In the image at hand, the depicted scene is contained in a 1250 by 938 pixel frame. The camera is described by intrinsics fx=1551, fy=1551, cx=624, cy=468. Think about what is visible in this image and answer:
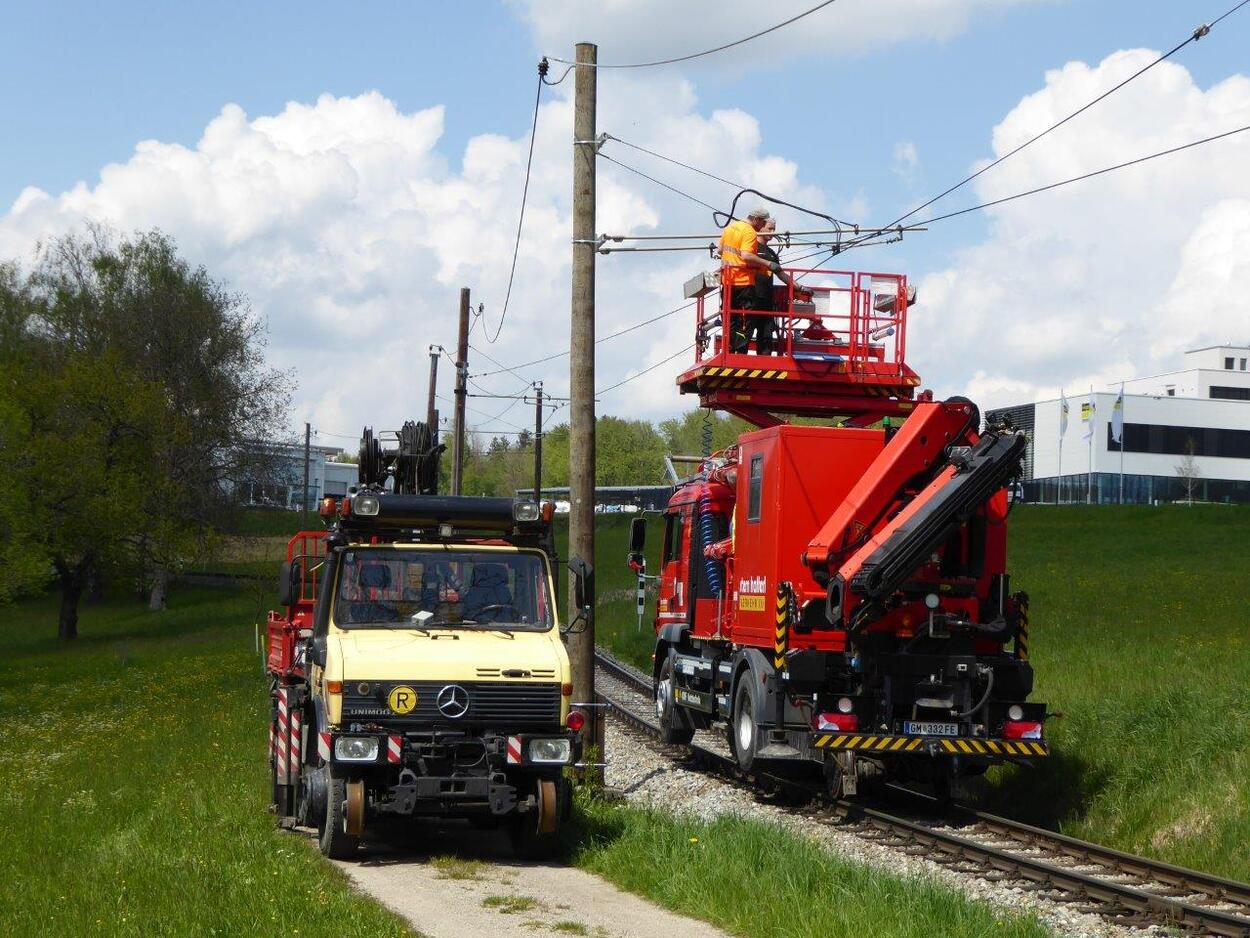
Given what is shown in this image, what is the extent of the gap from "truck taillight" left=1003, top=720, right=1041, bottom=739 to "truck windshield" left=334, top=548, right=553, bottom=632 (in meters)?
4.82

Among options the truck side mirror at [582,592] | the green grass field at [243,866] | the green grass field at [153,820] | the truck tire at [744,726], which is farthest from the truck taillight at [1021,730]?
the green grass field at [153,820]

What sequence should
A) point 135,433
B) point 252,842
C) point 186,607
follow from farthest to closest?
point 186,607
point 135,433
point 252,842

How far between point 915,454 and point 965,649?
1916mm

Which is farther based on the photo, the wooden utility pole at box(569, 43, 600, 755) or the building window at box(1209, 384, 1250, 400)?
the building window at box(1209, 384, 1250, 400)

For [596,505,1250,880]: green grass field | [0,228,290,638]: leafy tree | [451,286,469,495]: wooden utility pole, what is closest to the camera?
[596,505,1250,880]: green grass field

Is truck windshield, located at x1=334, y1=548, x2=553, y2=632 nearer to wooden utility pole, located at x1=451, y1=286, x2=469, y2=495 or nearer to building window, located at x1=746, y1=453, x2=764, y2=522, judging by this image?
building window, located at x1=746, y1=453, x2=764, y2=522

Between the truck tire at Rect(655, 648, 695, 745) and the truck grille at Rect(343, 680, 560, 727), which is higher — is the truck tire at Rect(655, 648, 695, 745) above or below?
below

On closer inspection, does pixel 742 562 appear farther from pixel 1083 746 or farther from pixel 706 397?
pixel 1083 746

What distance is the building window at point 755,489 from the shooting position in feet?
51.3

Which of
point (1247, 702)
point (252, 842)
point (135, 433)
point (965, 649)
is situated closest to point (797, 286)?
point (965, 649)

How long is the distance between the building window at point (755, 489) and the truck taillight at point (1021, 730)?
3.17 metres

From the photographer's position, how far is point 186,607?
2445 inches

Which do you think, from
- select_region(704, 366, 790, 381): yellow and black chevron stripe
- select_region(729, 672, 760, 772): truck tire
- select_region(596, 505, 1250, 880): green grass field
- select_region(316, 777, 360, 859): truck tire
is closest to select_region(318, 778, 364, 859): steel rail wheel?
select_region(316, 777, 360, 859): truck tire

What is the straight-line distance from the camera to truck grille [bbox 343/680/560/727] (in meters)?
11.3
